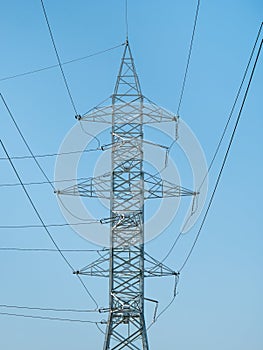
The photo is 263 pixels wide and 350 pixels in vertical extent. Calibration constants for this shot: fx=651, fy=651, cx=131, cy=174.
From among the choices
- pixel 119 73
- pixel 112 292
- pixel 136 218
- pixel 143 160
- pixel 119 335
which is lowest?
pixel 119 335

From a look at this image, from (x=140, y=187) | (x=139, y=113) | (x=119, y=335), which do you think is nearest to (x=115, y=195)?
(x=140, y=187)

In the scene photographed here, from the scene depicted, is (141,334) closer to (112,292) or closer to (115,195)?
(112,292)

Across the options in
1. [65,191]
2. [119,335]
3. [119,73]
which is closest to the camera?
[119,335]

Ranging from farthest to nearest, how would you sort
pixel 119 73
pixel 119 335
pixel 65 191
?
pixel 119 73
pixel 65 191
pixel 119 335

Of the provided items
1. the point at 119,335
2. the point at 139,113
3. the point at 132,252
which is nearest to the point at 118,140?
the point at 139,113

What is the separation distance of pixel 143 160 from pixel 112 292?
3.54m

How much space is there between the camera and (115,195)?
16.9 metres

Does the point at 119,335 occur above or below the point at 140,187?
below

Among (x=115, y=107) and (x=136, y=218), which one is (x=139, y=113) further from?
(x=136, y=218)

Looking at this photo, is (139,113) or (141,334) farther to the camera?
(139,113)

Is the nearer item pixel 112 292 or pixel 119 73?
pixel 112 292

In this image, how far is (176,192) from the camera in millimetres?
16812

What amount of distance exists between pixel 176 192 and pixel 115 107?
298 centimetres

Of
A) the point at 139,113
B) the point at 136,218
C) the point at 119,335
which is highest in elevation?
the point at 139,113
